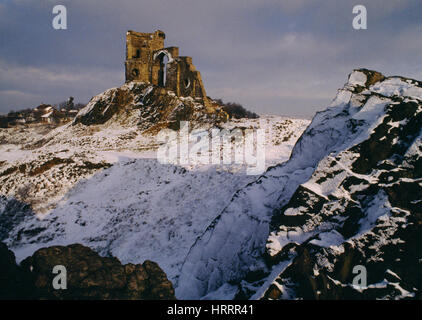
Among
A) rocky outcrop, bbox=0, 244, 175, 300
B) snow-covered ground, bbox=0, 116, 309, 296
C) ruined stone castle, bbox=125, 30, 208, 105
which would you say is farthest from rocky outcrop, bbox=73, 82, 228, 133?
rocky outcrop, bbox=0, 244, 175, 300

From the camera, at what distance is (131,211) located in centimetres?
2117

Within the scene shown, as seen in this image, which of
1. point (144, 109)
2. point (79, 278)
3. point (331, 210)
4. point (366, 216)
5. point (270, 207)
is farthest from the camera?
point (144, 109)

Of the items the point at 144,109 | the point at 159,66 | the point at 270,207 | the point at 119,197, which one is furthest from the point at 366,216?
the point at 159,66

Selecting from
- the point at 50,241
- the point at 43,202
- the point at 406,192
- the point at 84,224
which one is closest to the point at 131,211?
the point at 84,224

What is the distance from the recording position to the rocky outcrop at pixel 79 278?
8891 millimetres

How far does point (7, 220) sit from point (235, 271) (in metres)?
18.3

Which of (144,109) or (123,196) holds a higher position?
(144,109)

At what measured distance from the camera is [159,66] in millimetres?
44062

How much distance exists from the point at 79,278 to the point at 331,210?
9291mm

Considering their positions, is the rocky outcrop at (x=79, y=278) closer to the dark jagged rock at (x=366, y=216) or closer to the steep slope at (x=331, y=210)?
the steep slope at (x=331, y=210)

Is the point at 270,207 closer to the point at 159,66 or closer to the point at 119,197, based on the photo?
A: the point at 119,197

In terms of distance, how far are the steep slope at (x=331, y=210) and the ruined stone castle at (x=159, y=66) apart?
28.2m

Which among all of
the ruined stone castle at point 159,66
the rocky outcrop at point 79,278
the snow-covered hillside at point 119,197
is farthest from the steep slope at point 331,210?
the ruined stone castle at point 159,66

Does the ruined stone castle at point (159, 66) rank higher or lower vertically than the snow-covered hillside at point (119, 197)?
higher
